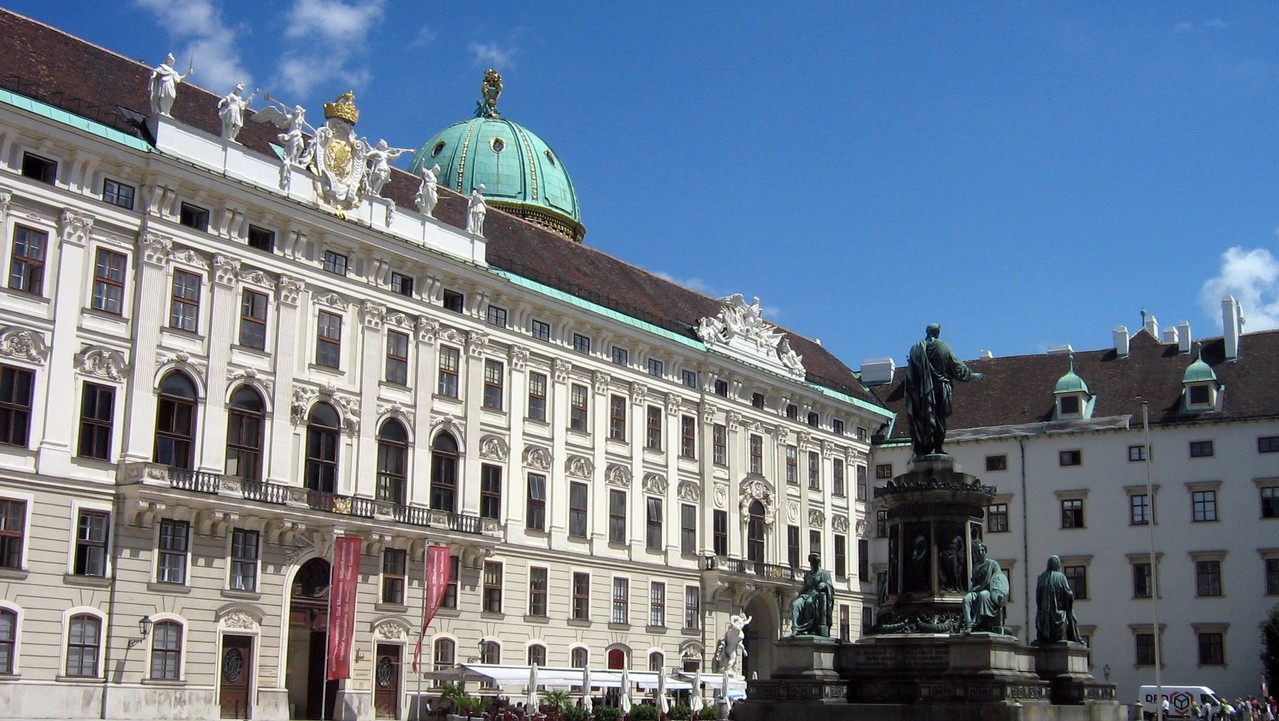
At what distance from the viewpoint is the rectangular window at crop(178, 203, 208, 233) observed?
1638 inches

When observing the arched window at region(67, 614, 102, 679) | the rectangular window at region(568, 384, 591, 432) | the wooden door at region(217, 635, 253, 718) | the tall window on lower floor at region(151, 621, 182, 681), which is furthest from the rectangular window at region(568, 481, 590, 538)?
the arched window at region(67, 614, 102, 679)

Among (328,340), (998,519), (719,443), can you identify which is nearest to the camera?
(328,340)

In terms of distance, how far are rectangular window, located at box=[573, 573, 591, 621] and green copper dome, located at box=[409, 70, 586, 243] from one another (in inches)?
863

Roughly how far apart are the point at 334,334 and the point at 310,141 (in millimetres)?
6117

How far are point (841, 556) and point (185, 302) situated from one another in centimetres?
3563

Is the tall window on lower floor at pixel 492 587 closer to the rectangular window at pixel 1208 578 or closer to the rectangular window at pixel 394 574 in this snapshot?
the rectangular window at pixel 394 574

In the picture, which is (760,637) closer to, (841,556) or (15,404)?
(841,556)

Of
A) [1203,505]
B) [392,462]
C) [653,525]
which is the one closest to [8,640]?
[392,462]

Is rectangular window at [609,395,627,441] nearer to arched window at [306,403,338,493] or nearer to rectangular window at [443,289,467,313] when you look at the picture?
rectangular window at [443,289,467,313]

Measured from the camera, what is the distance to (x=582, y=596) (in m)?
53.0

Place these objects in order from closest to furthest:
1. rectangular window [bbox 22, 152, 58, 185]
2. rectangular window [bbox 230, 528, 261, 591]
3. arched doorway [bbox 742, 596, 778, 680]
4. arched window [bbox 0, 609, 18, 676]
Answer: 1. arched window [bbox 0, 609, 18, 676]
2. rectangular window [bbox 22, 152, 58, 185]
3. rectangular window [bbox 230, 528, 261, 591]
4. arched doorway [bbox 742, 596, 778, 680]

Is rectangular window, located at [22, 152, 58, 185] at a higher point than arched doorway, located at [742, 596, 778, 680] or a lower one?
higher

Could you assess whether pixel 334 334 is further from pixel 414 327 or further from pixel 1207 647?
pixel 1207 647

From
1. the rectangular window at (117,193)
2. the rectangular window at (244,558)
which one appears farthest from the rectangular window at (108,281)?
the rectangular window at (244,558)
